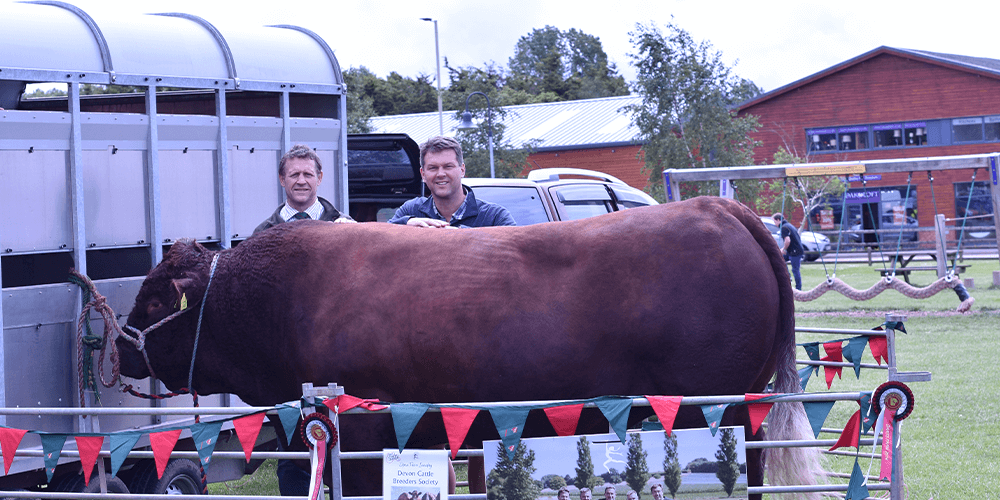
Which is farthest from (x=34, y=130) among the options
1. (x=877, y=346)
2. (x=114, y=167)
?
(x=877, y=346)

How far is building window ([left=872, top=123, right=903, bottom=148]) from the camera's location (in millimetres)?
42125

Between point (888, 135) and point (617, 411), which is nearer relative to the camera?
point (617, 411)

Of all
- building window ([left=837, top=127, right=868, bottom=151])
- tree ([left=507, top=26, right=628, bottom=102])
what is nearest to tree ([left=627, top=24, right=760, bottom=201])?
building window ([left=837, top=127, right=868, bottom=151])

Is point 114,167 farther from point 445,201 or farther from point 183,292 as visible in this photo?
point 445,201

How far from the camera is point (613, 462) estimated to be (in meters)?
3.20

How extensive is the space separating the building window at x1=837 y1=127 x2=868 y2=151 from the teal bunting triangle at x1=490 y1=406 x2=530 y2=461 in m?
43.1

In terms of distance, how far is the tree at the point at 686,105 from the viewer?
27.3 metres

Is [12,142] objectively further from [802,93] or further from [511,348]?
[802,93]

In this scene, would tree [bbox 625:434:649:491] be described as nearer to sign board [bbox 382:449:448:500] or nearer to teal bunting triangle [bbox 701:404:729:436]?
teal bunting triangle [bbox 701:404:729:436]

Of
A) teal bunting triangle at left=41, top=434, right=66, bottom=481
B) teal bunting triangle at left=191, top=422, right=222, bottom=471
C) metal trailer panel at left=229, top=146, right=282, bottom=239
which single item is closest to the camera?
teal bunting triangle at left=191, top=422, right=222, bottom=471

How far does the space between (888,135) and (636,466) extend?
4324cm

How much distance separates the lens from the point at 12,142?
13.8 feet

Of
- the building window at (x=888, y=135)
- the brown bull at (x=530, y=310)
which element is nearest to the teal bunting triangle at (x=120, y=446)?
A: the brown bull at (x=530, y=310)

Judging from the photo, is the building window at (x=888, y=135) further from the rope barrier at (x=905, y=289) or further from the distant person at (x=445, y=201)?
the distant person at (x=445, y=201)
